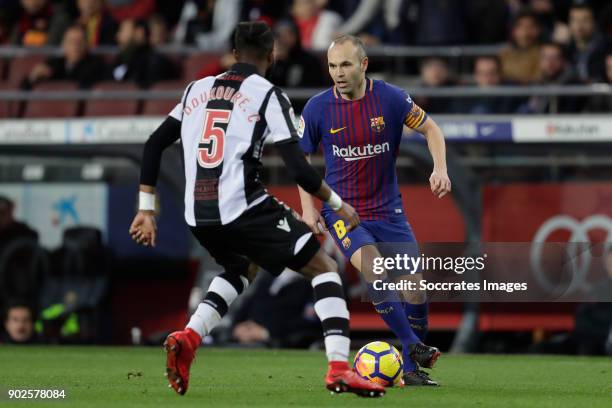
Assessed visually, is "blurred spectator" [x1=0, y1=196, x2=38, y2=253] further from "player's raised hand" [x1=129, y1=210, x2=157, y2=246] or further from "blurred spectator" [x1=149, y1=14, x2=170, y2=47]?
"player's raised hand" [x1=129, y1=210, x2=157, y2=246]

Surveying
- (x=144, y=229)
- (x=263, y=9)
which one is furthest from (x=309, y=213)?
(x=263, y=9)

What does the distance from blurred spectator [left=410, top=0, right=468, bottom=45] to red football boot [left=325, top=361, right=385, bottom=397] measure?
811 centimetres

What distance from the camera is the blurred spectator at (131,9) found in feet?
55.9

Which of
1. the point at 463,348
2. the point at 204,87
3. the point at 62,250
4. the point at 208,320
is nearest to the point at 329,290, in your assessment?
the point at 208,320

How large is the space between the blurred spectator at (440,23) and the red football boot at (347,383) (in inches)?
319

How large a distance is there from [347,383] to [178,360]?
940mm

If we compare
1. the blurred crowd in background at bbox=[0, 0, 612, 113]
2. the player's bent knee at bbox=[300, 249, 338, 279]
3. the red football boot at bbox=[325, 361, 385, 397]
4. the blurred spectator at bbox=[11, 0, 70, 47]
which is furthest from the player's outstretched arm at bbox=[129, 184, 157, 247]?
the blurred spectator at bbox=[11, 0, 70, 47]

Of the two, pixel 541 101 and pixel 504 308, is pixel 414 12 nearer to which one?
pixel 541 101

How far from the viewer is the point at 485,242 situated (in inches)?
516

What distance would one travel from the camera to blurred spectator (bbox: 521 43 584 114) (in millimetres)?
13344

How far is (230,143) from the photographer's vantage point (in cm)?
729

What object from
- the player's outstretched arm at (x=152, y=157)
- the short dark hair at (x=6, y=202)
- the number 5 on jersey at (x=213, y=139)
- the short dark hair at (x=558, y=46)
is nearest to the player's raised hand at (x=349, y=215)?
the number 5 on jersey at (x=213, y=139)

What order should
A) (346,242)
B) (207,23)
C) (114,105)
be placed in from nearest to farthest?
(346,242)
(114,105)
(207,23)

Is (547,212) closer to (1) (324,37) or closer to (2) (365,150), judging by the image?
(1) (324,37)
